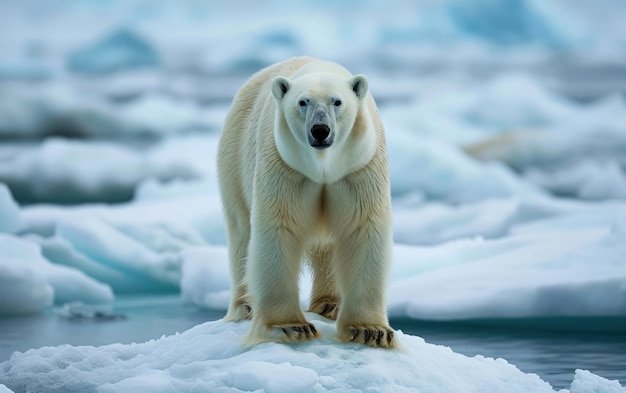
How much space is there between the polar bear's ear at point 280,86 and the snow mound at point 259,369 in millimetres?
1029

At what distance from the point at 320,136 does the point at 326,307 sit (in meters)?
1.34

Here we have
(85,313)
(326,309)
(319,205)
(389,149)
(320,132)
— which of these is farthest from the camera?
(389,149)

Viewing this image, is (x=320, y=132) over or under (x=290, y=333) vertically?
over

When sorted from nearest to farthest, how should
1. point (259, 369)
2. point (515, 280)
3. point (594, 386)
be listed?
point (259, 369)
point (594, 386)
point (515, 280)

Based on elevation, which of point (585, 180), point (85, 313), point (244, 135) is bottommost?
point (85, 313)

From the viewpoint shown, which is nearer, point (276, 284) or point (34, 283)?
point (276, 284)

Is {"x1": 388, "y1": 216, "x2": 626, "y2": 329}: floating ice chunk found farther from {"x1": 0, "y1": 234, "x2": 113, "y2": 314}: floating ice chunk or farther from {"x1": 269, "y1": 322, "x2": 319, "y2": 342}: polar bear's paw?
{"x1": 269, "y1": 322, "x2": 319, "y2": 342}: polar bear's paw

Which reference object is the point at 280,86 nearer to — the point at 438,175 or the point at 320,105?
the point at 320,105

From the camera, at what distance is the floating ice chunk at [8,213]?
8898 mm

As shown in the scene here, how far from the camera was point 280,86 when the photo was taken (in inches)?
164

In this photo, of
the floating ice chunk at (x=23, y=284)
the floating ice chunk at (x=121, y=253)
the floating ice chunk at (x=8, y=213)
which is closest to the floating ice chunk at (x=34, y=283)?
the floating ice chunk at (x=23, y=284)

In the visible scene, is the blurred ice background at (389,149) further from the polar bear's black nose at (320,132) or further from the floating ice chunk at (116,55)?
the polar bear's black nose at (320,132)

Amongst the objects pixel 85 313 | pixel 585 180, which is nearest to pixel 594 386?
pixel 85 313

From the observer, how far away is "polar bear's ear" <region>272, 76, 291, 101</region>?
4.15m
